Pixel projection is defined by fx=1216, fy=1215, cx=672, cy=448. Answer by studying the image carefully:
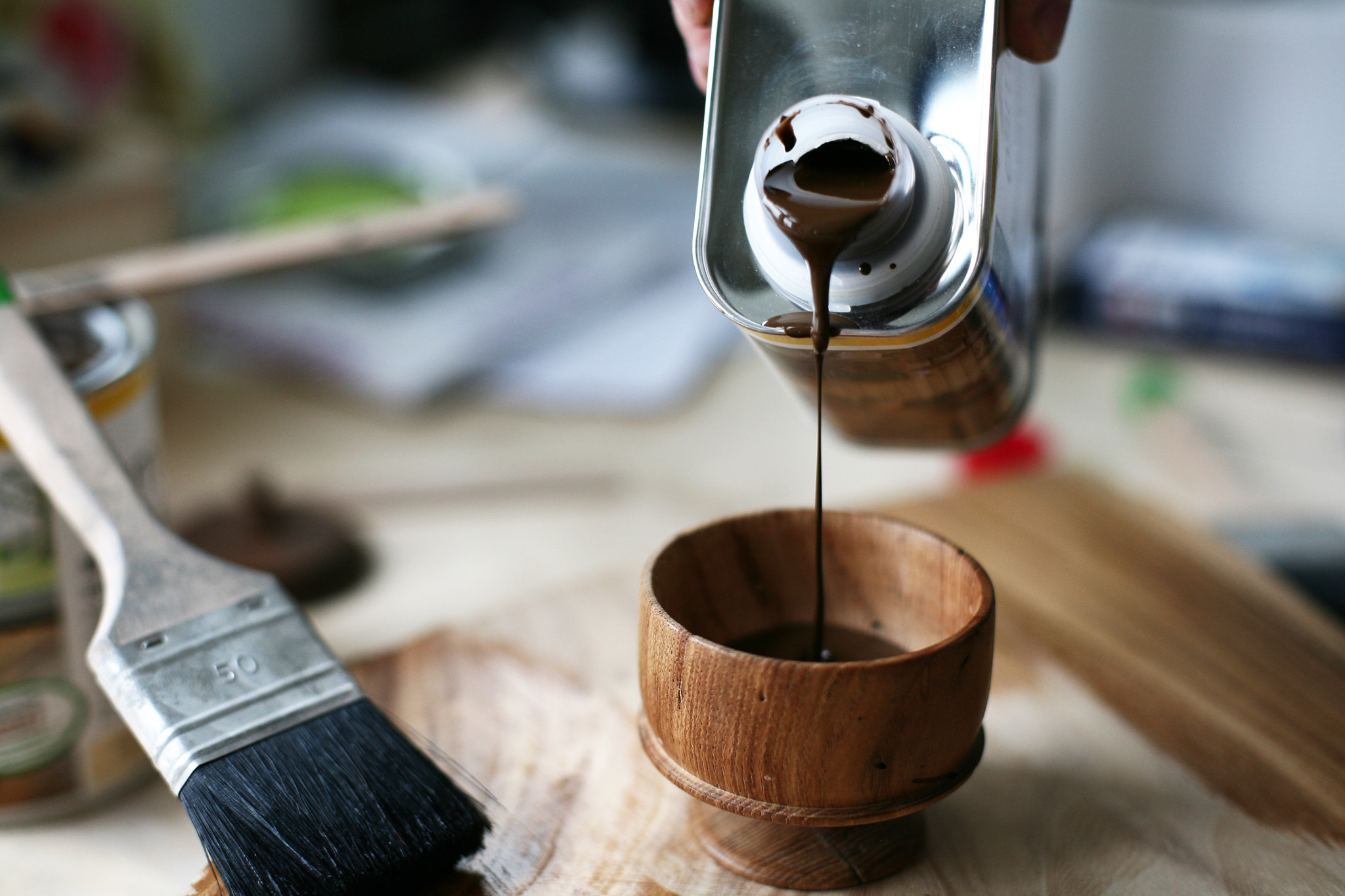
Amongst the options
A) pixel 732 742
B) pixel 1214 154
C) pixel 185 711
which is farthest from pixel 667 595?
pixel 1214 154

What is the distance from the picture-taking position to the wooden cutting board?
496mm

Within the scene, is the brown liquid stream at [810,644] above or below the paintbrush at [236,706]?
below

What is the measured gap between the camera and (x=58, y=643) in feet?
1.82

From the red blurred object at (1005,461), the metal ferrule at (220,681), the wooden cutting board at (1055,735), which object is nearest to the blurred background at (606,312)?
the red blurred object at (1005,461)

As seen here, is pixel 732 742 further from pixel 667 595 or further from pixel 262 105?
pixel 262 105

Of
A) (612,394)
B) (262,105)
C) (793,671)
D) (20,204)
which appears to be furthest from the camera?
(262,105)

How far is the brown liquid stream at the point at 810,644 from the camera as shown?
522 millimetres

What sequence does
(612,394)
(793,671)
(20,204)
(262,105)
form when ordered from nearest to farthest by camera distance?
(793,671) < (20,204) < (612,394) < (262,105)

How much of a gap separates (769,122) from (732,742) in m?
0.24

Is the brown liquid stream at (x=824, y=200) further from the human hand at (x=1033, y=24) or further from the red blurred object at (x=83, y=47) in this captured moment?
the red blurred object at (x=83, y=47)

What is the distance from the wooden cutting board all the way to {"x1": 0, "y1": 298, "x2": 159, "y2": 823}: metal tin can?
0.11 meters

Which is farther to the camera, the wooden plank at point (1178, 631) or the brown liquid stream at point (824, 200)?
the wooden plank at point (1178, 631)

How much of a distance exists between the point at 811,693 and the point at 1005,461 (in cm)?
57

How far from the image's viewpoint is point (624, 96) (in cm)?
153
